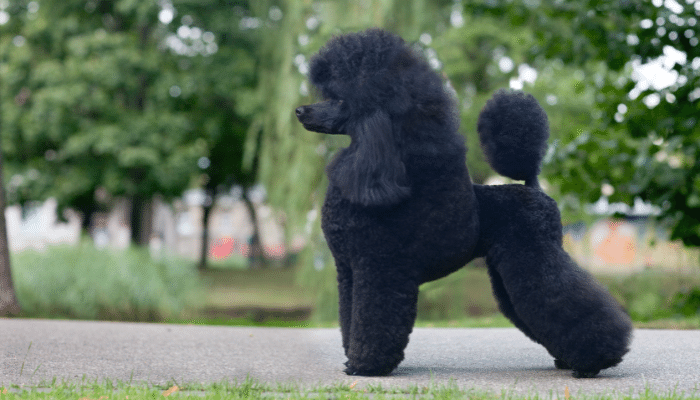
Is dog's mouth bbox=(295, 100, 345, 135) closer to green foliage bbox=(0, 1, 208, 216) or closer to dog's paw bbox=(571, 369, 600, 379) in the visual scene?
dog's paw bbox=(571, 369, 600, 379)

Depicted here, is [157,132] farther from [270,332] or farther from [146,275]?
[270,332]

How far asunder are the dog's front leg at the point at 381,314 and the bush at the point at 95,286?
18.0 ft

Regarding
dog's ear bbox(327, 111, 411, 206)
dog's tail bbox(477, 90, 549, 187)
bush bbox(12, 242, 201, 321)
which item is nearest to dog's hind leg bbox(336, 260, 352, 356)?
dog's ear bbox(327, 111, 411, 206)

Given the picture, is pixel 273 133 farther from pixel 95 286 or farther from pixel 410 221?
pixel 410 221

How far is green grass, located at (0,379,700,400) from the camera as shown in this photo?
2660 millimetres

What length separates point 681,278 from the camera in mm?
9414

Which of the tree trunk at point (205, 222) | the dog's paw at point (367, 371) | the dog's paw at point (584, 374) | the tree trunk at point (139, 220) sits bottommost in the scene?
the tree trunk at point (205, 222)

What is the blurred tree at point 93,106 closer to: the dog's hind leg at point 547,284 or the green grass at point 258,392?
the green grass at point 258,392

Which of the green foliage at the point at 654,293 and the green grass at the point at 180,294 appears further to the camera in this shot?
the green grass at the point at 180,294

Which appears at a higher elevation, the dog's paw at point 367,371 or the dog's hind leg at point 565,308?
the dog's hind leg at point 565,308

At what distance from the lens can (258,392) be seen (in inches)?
111

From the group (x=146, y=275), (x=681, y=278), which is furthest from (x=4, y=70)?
(x=681, y=278)

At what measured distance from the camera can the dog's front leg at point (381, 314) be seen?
3043mm

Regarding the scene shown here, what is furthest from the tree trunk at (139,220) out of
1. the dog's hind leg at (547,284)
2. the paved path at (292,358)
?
the dog's hind leg at (547,284)
